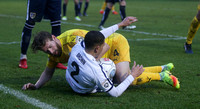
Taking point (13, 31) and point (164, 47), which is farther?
point (13, 31)

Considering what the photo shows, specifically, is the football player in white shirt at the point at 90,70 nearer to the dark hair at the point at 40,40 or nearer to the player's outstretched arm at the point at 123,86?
the player's outstretched arm at the point at 123,86

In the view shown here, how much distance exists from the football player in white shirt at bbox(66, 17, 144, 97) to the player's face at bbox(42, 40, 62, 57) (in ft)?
0.71

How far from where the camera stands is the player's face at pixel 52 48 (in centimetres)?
388

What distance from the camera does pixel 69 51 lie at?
412 centimetres

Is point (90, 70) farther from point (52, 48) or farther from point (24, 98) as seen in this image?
point (24, 98)

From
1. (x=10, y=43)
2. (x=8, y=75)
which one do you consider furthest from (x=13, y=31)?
(x=8, y=75)

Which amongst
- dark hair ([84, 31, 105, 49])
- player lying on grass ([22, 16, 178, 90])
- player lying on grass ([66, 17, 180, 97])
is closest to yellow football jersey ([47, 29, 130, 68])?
player lying on grass ([22, 16, 178, 90])

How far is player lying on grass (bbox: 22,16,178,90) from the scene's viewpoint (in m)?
3.91

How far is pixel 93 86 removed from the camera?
3801 millimetres

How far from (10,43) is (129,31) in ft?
12.6

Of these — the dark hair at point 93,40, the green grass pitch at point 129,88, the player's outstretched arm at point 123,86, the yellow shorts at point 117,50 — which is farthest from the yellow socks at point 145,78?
the dark hair at point 93,40

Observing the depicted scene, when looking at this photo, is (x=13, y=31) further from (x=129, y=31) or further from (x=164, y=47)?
(x=164, y=47)

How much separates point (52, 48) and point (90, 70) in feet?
1.93

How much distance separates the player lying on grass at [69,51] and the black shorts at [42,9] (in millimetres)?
1366
